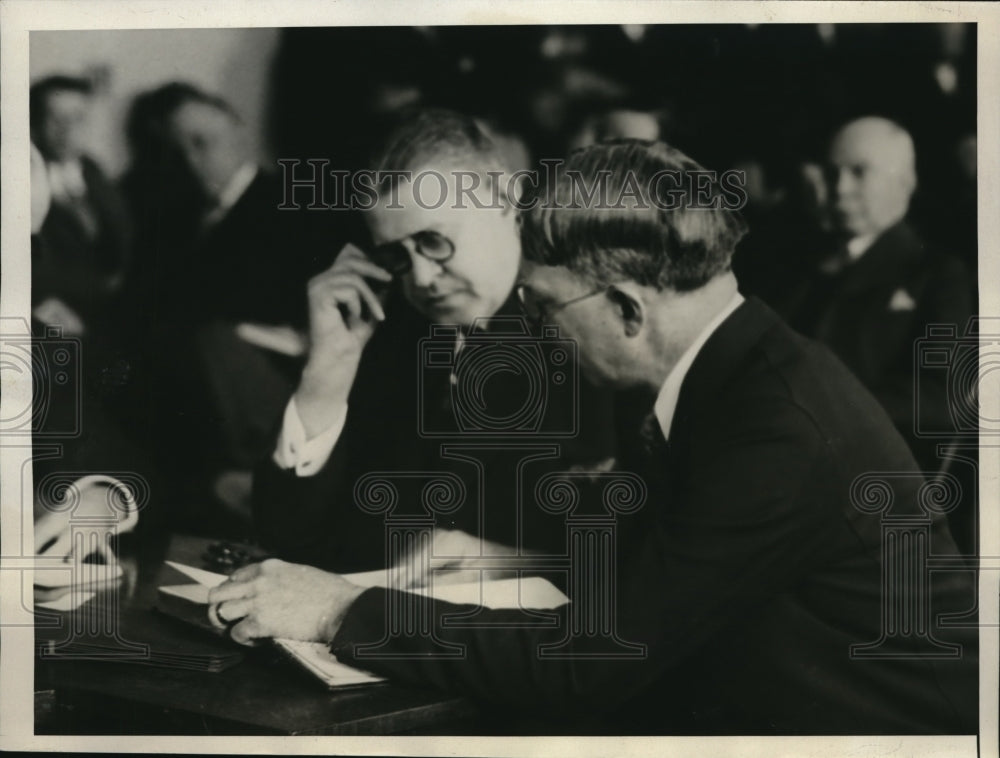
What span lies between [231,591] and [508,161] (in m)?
1.34

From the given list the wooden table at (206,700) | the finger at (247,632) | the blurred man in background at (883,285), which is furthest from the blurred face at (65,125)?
the blurred man in background at (883,285)

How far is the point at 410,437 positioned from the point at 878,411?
1210mm

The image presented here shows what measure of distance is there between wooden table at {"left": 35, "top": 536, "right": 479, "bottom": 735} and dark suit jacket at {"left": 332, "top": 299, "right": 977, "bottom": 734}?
0.32 ft

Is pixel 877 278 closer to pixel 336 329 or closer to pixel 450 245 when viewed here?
pixel 450 245

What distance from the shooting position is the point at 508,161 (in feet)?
7.25

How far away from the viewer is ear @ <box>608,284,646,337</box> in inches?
86.6

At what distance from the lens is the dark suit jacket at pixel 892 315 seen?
2.20 metres

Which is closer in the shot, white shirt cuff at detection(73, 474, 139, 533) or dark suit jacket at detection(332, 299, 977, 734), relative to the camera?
dark suit jacket at detection(332, 299, 977, 734)

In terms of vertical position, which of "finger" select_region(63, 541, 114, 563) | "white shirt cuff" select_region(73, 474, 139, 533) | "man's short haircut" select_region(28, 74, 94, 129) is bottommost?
"finger" select_region(63, 541, 114, 563)

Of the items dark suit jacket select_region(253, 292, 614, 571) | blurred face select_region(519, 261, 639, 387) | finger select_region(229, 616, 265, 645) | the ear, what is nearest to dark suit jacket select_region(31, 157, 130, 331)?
dark suit jacket select_region(253, 292, 614, 571)

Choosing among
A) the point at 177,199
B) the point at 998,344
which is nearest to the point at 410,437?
the point at 177,199

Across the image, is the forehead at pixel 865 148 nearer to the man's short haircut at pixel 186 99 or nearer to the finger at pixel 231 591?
the man's short haircut at pixel 186 99

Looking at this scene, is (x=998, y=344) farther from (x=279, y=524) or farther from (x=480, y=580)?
(x=279, y=524)

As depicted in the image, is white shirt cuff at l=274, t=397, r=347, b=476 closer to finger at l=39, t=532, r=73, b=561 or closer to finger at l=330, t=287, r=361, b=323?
finger at l=330, t=287, r=361, b=323
